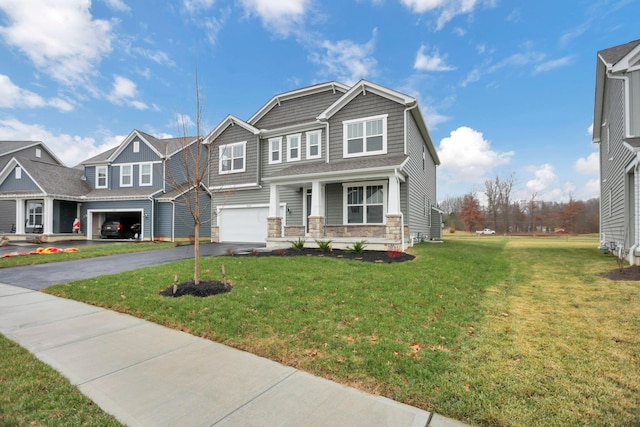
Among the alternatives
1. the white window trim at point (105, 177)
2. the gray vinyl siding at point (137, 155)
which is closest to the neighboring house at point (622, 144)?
the gray vinyl siding at point (137, 155)

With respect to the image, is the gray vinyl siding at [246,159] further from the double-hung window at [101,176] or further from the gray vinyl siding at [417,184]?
the double-hung window at [101,176]

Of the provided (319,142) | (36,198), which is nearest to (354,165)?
(319,142)

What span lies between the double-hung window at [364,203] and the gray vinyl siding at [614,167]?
845 cm

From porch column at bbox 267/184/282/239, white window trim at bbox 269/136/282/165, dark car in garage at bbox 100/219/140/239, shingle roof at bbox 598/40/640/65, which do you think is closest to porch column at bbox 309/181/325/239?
porch column at bbox 267/184/282/239

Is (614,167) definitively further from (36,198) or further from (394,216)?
(36,198)

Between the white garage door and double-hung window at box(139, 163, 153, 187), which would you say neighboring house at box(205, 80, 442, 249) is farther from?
double-hung window at box(139, 163, 153, 187)

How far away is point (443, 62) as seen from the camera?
62.2 ft

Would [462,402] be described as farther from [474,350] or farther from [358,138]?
[358,138]

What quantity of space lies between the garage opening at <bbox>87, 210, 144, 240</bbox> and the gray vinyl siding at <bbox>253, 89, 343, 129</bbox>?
12.1m

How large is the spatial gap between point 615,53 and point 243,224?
19024 millimetres

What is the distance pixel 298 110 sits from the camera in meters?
18.1

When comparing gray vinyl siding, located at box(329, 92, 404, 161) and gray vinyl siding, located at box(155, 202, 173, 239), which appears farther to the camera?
gray vinyl siding, located at box(155, 202, 173, 239)

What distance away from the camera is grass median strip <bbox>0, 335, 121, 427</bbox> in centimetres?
242

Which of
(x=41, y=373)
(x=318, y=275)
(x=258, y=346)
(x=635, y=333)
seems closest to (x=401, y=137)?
(x=318, y=275)
